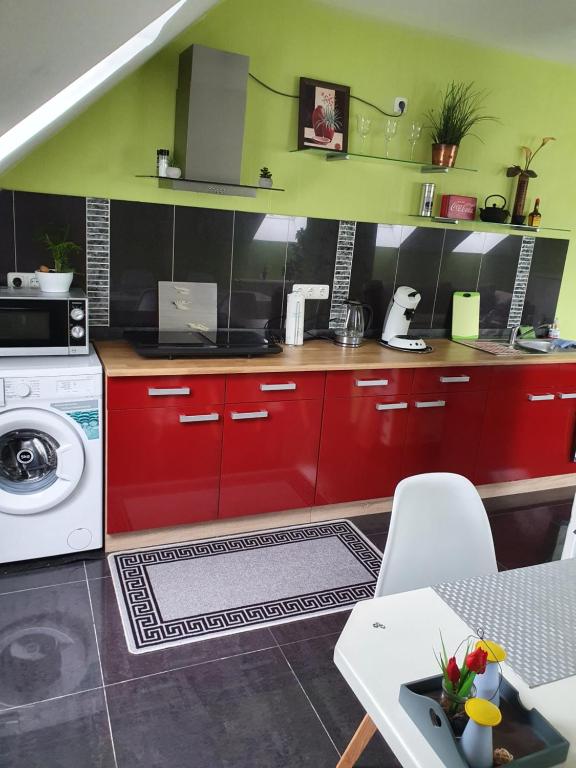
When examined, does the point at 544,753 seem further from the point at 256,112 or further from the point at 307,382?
the point at 256,112

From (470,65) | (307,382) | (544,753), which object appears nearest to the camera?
(544,753)

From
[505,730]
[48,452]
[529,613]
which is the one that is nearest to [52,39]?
[505,730]

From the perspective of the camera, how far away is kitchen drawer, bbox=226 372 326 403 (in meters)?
2.81

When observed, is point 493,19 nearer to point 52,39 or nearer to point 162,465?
point 162,465

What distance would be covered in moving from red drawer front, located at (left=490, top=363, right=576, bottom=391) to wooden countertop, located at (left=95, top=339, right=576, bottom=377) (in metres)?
0.04

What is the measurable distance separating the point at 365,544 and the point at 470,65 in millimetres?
2809

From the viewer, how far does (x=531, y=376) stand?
357 centimetres

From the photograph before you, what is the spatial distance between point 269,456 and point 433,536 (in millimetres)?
1292

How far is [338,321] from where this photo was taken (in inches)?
143

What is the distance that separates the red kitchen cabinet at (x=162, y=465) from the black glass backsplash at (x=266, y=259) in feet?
2.19

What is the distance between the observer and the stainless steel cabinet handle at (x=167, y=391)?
2637mm

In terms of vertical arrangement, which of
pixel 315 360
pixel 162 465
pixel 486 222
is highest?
pixel 486 222

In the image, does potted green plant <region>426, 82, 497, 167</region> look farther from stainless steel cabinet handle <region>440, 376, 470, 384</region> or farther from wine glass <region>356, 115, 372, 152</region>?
stainless steel cabinet handle <region>440, 376, 470, 384</region>

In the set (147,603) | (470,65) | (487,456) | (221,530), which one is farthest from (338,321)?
(147,603)
